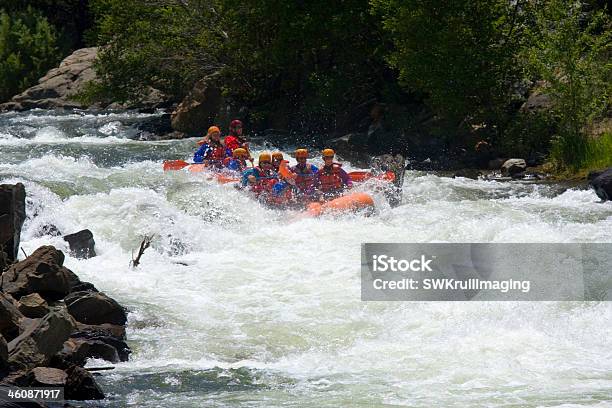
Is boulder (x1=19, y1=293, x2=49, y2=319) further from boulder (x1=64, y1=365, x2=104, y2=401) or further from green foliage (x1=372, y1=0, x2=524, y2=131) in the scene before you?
green foliage (x1=372, y1=0, x2=524, y2=131)

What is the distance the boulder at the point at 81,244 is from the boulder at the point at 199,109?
10076 mm

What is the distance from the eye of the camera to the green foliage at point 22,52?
2822 cm

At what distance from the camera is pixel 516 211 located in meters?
13.1

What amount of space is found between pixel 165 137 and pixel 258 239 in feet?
31.9

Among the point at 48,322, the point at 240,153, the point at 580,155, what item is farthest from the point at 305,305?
the point at 580,155

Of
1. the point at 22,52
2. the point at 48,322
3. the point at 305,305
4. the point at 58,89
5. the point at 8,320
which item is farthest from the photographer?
the point at 22,52

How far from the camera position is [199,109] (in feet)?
72.4

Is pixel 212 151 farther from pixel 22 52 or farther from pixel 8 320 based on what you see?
pixel 22 52

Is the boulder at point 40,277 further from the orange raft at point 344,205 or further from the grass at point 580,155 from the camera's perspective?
the grass at point 580,155

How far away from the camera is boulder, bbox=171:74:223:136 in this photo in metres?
22.0

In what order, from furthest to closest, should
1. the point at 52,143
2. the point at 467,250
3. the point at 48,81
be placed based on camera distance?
the point at 48,81 → the point at 52,143 → the point at 467,250

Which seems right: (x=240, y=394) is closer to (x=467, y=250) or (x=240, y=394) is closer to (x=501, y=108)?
(x=467, y=250)

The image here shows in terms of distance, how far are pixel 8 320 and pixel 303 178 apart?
288 inches

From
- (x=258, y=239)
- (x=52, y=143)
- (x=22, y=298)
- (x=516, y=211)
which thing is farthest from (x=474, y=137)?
(x=22, y=298)
